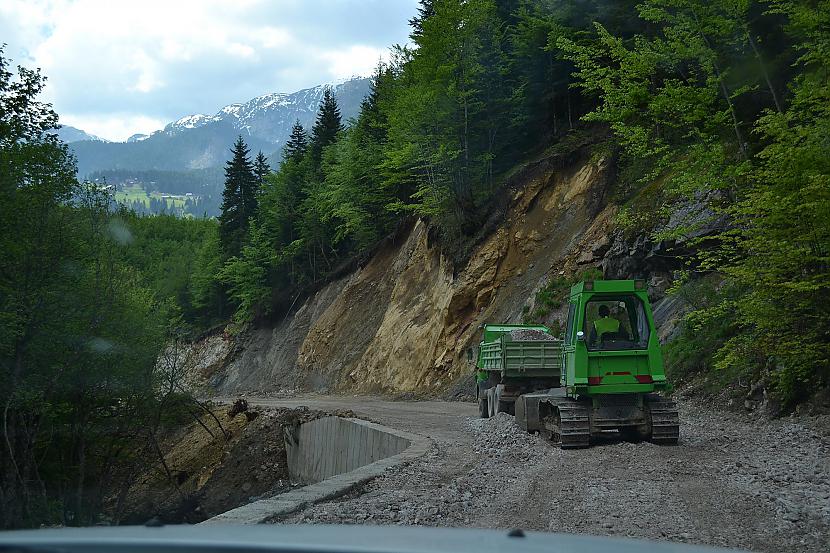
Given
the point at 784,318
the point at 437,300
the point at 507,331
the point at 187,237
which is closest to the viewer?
the point at 784,318

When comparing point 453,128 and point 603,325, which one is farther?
point 453,128

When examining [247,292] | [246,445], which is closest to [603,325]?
[246,445]

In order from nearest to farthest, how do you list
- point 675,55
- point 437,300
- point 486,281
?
point 675,55 < point 486,281 < point 437,300

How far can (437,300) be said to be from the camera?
1544 inches

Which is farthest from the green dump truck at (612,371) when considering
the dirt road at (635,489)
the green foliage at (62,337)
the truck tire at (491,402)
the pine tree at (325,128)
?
the pine tree at (325,128)

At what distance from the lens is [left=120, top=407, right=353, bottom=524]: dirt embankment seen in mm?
27453

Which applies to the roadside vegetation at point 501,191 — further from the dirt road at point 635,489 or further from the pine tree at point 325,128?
the pine tree at point 325,128

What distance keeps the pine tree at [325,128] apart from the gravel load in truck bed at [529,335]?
41.7 m

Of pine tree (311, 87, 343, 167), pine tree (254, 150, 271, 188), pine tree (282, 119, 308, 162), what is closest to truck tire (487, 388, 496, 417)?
pine tree (311, 87, 343, 167)

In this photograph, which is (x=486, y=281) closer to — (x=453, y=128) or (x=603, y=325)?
(x=453, y=128)

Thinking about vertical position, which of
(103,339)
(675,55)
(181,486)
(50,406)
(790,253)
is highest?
(675,55)

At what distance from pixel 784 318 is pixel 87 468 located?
2319cm

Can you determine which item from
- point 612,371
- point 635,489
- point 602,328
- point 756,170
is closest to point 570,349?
point 602,328

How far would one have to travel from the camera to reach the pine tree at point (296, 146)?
66.0 m
